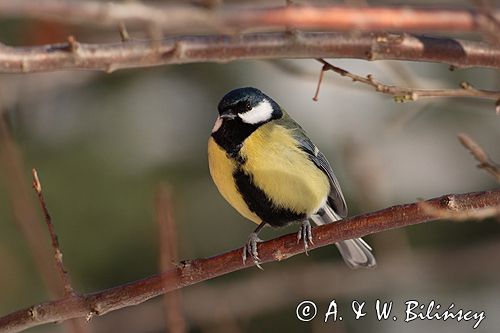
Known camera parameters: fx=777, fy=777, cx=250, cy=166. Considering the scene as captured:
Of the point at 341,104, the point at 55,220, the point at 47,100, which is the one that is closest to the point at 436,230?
the point at 341,104

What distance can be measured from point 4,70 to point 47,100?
9.77 feet

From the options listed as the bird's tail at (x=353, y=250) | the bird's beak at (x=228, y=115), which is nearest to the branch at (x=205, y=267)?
the bird's beak at (x=228, y=115)

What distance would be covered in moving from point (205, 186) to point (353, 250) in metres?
1.52

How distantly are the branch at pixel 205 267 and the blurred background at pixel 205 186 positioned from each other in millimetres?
1014

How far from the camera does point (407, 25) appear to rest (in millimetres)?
1446

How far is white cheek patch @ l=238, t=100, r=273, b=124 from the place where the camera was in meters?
2.10

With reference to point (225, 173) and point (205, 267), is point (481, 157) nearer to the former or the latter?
point (205, 267)

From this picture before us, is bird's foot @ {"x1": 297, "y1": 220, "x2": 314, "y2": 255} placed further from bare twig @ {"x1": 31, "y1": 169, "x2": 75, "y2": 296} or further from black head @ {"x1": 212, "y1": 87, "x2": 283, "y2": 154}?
bare twig @ {"x1": 31, "y1": 169, "x2": 75, "y2": 296}

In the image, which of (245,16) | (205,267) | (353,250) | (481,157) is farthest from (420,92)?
(353,250)

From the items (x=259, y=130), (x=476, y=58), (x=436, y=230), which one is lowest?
(x=436, y=230)

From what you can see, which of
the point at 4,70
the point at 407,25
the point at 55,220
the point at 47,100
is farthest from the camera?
the point at 47,100

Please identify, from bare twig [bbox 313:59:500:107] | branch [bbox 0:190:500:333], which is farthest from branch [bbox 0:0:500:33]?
branch [bbox 0:190:500:333]

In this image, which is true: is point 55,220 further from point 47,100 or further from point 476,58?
point 476,58

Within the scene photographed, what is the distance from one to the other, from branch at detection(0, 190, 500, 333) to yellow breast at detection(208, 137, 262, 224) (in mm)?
271
